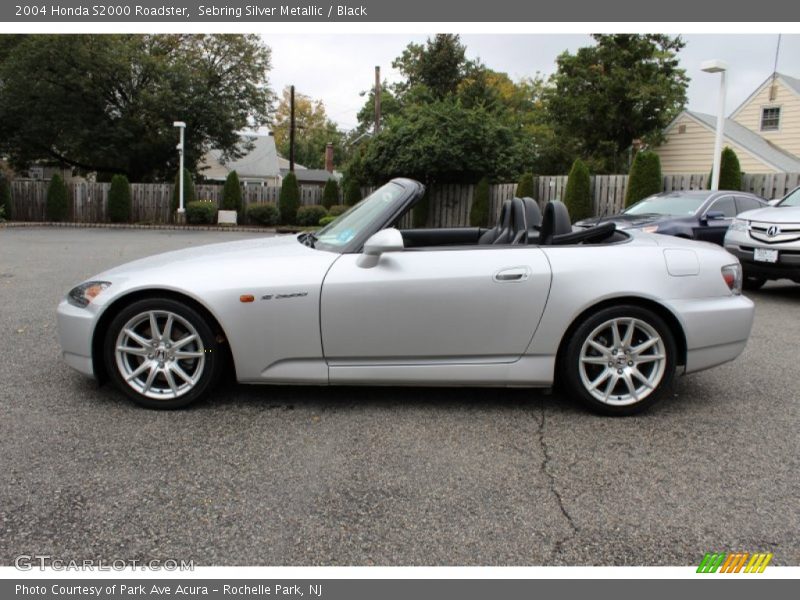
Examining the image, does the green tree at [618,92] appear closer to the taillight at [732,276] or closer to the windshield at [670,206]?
the windshield at [670,206]

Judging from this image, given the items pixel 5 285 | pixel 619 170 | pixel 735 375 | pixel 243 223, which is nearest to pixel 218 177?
pixel 243 223

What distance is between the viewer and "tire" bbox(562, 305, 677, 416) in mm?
3547

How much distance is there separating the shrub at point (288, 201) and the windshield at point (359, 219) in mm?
22038

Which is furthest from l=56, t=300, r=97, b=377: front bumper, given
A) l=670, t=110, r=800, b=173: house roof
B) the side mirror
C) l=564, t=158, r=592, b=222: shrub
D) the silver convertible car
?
l=670, t=110, r=800, b=173: house roof

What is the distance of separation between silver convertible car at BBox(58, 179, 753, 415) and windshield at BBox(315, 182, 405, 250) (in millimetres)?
49

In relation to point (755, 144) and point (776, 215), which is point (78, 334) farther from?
point (755, 144)

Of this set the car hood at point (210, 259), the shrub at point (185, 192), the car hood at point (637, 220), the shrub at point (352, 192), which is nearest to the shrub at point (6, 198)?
the shrub at point (185, 192)

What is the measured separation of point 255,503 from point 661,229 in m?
8.06

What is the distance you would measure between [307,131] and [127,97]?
4970 cm

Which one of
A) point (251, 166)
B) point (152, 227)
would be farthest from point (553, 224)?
point (251, 166)

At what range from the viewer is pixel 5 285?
830 cm

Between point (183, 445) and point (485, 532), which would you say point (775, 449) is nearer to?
point (485, 532)

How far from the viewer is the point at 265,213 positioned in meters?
25.2

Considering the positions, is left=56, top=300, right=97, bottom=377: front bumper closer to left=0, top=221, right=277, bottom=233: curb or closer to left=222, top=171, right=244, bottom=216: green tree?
left=0, top=221, right=277, bottom=233: curb
